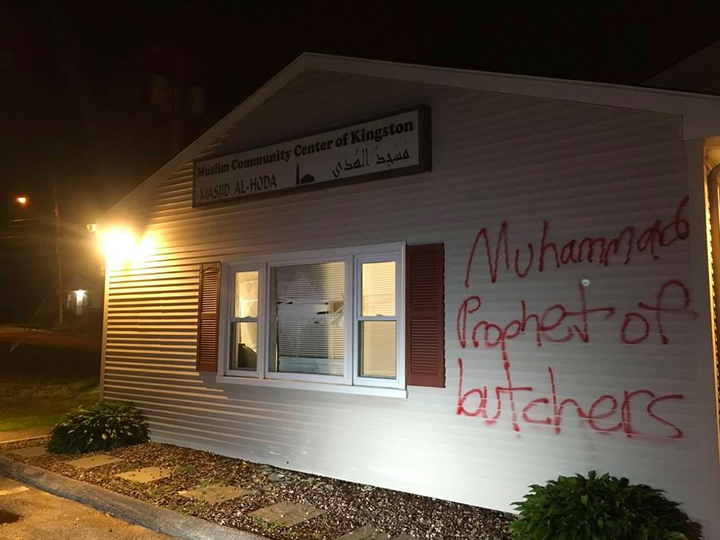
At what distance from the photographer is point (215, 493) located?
601cm

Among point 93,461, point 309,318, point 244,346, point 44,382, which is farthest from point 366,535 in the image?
point 44,382

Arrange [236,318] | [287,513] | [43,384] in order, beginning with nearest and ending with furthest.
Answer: [287,513] < [236,318] < [43,384]

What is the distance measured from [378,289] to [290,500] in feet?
7.99

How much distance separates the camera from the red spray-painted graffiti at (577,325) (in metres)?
4.61

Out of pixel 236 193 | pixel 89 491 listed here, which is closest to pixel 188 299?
pixel 236 193

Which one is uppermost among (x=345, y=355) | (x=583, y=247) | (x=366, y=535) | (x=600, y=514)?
(x=583, y=247)

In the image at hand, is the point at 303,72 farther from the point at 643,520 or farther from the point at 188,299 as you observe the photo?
the point at 643,520

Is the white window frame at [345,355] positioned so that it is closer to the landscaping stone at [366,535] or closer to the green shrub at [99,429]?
the landscaping stone at [366,535]

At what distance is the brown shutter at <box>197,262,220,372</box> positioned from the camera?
785 centimetres

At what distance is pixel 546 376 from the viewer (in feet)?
16.9

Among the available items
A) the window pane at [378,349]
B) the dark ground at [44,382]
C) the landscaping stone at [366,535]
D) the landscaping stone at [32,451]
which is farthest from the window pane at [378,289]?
the dark ground at [44,382]

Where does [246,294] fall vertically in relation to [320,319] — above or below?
above

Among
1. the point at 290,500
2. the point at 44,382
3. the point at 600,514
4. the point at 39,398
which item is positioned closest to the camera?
the point at 600,514

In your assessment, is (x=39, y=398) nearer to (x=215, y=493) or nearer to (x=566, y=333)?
(x=215, y=493)
